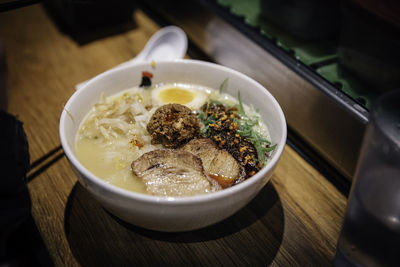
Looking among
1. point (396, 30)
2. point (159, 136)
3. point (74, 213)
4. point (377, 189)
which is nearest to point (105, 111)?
point (159, 136)

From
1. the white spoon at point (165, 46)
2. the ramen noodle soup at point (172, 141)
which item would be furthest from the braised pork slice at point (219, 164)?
the white spoon at point (165, 46)

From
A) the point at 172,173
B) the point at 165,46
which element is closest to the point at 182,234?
the point at 172,173

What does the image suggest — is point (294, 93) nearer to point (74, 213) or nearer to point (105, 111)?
point (105, 111)

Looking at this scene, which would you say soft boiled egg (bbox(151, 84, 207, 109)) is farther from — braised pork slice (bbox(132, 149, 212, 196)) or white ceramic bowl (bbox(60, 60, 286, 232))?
braised pork slice (bbox(132, 149, 212, 196))

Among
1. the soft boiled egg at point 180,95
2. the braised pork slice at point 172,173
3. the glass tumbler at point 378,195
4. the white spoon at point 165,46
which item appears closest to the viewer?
the glass tumbler at point 378,195

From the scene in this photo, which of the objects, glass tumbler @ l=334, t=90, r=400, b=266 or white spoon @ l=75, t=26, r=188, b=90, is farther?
white spoon @ l=75, t=26, r=188, b=90

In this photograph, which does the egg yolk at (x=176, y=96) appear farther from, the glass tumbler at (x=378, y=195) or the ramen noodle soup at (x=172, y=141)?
the glass tumbler at (x=378, y=195)

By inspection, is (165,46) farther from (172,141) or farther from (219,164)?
(219,164)

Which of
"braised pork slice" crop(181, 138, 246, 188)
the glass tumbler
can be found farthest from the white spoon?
the glass tumbler
